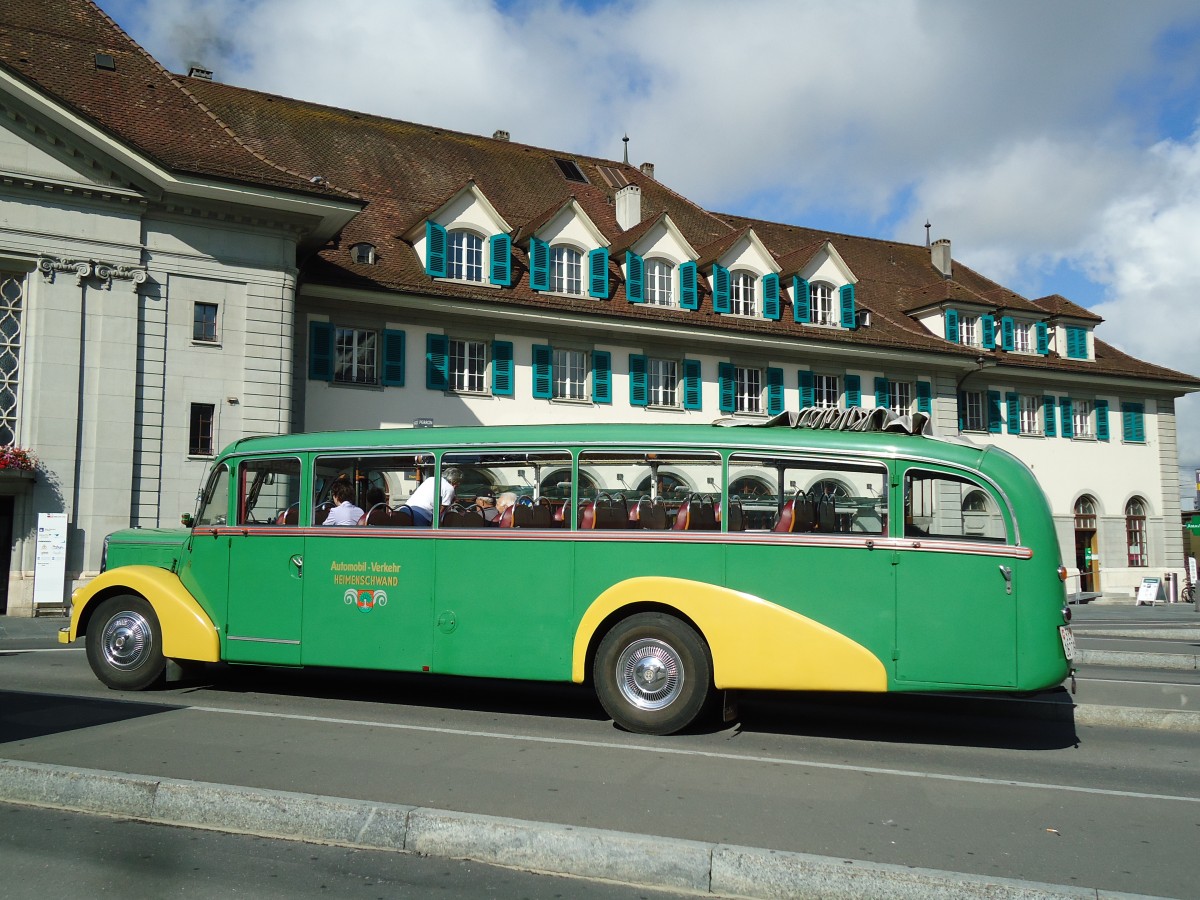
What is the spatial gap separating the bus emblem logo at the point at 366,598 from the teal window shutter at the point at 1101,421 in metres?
36.3

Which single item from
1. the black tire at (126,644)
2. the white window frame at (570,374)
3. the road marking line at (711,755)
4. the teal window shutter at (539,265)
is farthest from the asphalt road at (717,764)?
the teal window shutter at (539,265)

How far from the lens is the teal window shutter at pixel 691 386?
105 feet

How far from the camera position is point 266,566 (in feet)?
33.4

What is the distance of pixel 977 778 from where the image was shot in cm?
741

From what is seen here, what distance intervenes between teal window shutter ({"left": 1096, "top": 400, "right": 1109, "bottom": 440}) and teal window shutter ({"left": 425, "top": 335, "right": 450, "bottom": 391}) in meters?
24.8

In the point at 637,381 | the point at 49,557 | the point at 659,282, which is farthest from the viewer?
the point at 659,282

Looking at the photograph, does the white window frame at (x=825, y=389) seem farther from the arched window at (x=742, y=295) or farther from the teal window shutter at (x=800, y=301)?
the arched window at (x=742, y=295)

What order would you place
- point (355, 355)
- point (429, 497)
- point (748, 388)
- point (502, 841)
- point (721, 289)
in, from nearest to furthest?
point (502, 841), point (429, 497), point (355, 355), point (721, 289), point (748, 388)

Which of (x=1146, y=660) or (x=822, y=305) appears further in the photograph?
(x=822, y=305)

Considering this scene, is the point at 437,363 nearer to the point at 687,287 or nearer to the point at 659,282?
the point at 659,282

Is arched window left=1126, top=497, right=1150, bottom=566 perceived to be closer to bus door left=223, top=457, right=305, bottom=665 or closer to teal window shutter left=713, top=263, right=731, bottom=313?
teal window shutter left=713, top=263, right=731, bottom=313

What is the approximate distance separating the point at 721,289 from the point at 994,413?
11.6 m

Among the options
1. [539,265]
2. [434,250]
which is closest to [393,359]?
[434,250]

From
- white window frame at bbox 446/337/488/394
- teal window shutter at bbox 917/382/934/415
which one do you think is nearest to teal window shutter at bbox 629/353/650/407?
white window frame at bbox 446/337/488/394
